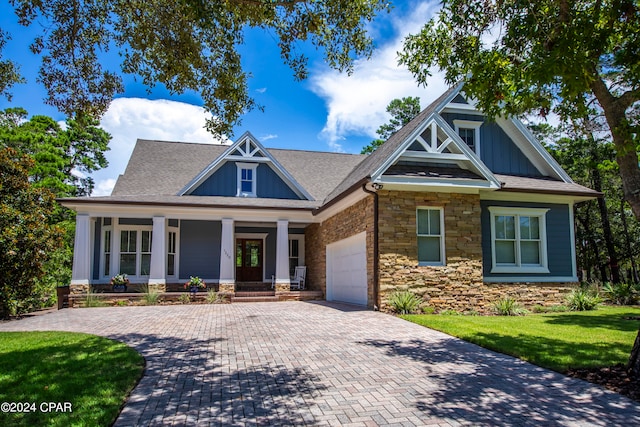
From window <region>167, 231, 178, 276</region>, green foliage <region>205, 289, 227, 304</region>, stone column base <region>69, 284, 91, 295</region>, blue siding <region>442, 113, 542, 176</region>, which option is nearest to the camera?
stone column base <region>69, 284, 91, 295</region>

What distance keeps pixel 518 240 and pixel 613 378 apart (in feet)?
28.9

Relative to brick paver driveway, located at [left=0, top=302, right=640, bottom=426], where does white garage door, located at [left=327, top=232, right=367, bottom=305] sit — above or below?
above

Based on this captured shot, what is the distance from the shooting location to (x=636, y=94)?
20.1 feet

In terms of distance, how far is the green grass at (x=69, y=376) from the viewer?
439 centimetres

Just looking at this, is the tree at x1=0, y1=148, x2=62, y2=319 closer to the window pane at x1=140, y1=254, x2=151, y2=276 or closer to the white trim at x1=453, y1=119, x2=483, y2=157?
the window pane at x1=140, y1=254, x2=151, y2=276

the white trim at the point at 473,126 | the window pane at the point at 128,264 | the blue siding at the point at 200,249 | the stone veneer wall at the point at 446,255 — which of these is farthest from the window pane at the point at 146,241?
the white trim at the point at 473,126

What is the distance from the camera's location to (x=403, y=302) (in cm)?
1150

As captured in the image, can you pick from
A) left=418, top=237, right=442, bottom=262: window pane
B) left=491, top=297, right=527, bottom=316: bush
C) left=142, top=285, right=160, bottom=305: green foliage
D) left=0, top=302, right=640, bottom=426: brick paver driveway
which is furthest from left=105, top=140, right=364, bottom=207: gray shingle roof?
left=0, top=302, right=640, bottom=426: brick paver driveway

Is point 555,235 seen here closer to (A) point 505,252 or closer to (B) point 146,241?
(A) point 505,252

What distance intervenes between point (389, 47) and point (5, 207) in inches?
453

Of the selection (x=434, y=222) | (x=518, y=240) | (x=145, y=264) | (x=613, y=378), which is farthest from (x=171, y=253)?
(x=613, y=378)

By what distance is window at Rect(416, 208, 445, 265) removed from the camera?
12.5 meters

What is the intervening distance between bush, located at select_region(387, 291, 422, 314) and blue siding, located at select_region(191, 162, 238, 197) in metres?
9.63

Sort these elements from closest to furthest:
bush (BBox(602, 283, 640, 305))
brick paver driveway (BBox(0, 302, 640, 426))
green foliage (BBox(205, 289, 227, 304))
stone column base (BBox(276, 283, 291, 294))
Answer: brick paver driveway (BBox(0, 302, 640, 426))
bush (BBox(602, 283, 640, 305))
green foliage (BBox(205, 289, 227, 304))
stone column base (BBox(276, 283, 291, 294))
